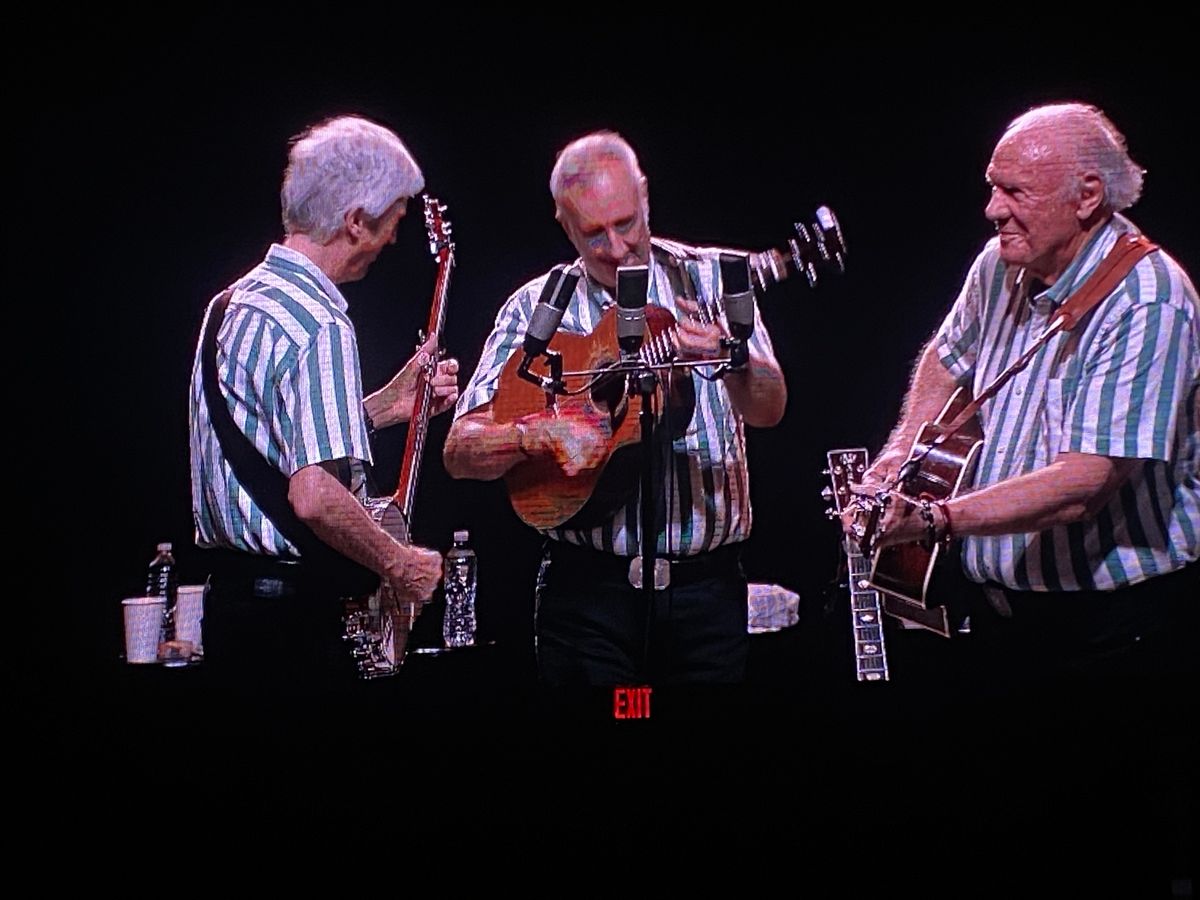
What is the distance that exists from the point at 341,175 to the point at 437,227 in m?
0.25

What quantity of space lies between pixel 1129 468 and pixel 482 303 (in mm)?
1431

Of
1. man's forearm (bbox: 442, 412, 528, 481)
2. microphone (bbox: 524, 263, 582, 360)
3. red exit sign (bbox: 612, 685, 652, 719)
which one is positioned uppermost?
microphone (bbox: 524, 263, 582, 360)

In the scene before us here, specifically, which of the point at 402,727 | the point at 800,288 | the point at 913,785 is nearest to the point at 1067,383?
the point at 800,288

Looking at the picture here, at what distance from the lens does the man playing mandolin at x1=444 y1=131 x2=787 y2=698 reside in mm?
3025

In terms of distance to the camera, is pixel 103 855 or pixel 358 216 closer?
pixel 358 216

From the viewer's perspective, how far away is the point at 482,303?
3.18 metres

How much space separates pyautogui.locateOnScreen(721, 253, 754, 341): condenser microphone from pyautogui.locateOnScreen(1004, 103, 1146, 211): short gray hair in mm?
676

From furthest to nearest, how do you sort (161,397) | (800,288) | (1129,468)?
1. (161,397)
2. (800,288)
3. (1129,468)

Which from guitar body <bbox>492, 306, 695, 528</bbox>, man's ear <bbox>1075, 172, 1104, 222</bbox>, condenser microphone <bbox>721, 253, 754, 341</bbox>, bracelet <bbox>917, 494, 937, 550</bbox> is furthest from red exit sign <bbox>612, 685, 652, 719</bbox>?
man's ear <bbox>1075, 172, 1104, 222</bbox>

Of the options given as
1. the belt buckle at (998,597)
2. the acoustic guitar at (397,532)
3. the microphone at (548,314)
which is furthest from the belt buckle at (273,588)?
the belt buckle at (998,597)

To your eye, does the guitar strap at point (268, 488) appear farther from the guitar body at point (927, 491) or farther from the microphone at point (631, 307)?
the guitar body at point (927, 491)

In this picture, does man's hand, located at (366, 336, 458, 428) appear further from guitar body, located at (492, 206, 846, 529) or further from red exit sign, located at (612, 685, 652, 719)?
red exit sign, located at (612, 685, 652, 719)

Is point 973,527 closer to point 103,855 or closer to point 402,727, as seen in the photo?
point 402,727

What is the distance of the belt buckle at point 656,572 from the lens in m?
3.03
